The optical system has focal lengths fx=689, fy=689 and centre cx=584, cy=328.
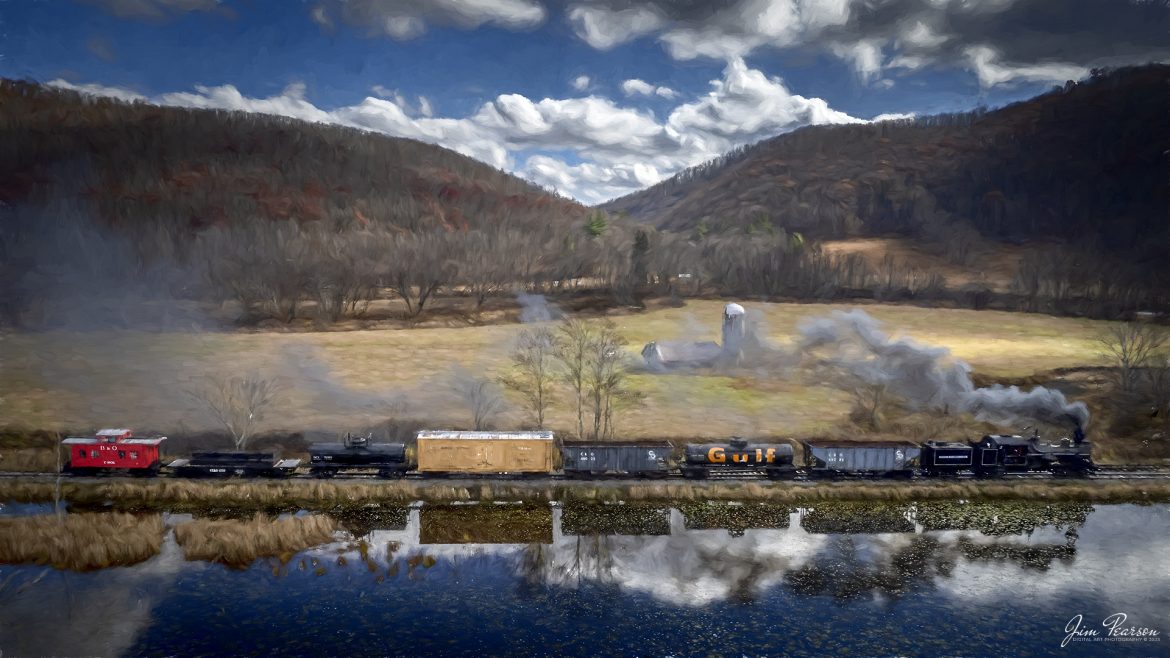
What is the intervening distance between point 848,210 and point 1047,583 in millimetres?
84860

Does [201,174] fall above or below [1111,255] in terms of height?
above

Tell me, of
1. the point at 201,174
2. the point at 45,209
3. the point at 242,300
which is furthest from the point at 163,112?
the point at 242,300

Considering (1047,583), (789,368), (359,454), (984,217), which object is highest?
(984,217)

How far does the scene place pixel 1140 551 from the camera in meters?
31.0

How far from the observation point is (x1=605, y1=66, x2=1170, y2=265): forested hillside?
77438 millimetres

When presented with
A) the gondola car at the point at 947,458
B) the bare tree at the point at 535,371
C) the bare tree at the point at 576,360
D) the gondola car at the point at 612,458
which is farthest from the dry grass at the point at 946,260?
the gondola car at the point at 612,458

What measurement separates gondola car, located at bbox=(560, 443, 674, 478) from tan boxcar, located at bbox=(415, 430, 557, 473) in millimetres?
→ 1203

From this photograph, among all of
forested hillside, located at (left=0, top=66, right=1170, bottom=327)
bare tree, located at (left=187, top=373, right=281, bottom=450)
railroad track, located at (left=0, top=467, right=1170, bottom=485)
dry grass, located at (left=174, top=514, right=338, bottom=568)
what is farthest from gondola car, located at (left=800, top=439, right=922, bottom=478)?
forested hillside, located at (left=0, top=66, right=1170, bottom=327)

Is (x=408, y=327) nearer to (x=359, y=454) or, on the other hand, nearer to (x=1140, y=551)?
(x=359, y=454)

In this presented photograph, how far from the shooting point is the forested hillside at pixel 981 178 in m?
77.4

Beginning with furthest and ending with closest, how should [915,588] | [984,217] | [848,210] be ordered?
[848,210], [984,217], [915,588]

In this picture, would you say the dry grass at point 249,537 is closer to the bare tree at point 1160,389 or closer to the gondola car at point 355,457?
the gondola car at point 355,457

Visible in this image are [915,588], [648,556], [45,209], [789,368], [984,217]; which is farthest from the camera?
[984,217]

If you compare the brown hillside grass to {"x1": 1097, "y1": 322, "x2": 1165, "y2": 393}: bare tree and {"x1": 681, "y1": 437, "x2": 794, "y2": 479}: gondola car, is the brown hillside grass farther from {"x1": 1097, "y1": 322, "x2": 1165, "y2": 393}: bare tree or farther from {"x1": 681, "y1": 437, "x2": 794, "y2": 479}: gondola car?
{"x1": 1097, "y1": 322, "x2": 1165, "y2": 393}: bare tree
